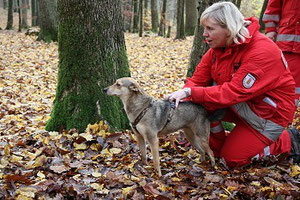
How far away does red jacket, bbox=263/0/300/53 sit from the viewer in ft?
14.3

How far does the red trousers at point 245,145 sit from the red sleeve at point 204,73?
2.03ft

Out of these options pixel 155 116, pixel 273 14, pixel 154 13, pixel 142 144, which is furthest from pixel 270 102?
pixel 154 13

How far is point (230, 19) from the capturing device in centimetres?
366

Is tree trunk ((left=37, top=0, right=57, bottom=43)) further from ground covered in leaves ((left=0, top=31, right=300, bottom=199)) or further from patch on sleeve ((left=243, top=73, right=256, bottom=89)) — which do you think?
patch on sleeve ((left=243, top=73, right=256, bottom=89))

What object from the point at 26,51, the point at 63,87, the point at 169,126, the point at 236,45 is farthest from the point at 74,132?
the point at 26,51

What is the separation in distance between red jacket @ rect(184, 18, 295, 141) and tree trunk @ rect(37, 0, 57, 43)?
50.9 feet

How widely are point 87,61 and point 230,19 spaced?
2.54 meters

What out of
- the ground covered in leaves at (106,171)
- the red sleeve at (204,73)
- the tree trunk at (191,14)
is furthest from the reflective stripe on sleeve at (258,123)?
the tree trunk at (191,14)

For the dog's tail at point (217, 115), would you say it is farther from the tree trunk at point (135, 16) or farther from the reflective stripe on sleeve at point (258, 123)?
the tree trunk at point (135, 16)

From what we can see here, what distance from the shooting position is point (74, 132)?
4.95 m

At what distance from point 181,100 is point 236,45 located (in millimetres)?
1099

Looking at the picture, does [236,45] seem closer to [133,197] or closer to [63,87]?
[133,197]

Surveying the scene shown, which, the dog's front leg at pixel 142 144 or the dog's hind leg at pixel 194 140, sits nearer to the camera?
the dog's front leg at pixel 142 144

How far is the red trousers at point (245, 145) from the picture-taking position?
4141 mm
